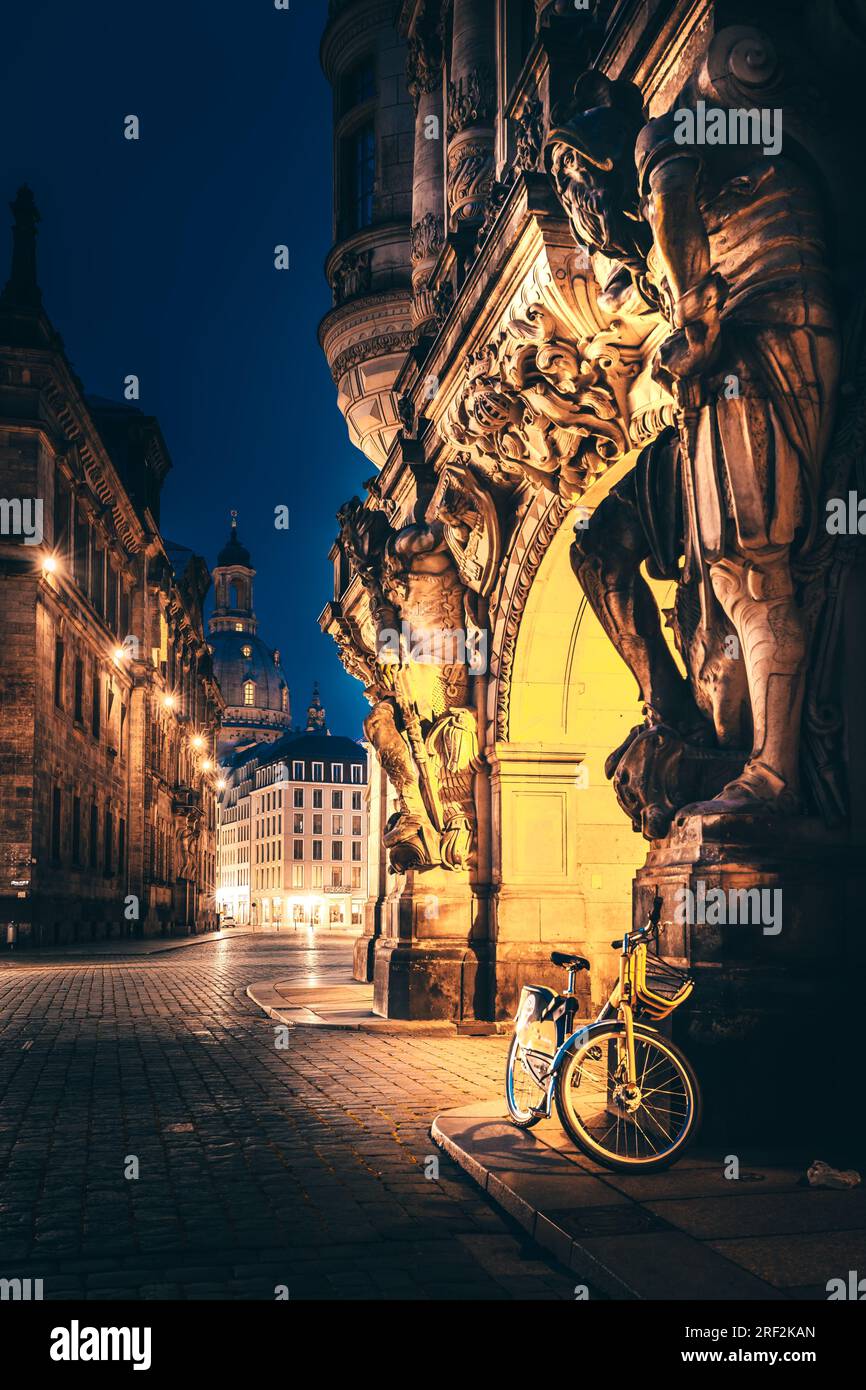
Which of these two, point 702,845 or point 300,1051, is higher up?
point 702,845

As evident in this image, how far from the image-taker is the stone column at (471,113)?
14469 millimetres

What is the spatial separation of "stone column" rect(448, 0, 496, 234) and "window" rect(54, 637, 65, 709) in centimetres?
2506

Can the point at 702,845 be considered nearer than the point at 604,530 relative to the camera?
Yes

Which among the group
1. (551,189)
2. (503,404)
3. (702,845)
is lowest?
(702,845)

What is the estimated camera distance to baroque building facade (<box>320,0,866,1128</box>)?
6668 millimetres

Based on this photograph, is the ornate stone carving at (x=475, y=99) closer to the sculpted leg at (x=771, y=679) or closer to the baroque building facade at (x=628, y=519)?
the baroque building facade at (x=628, y=519)

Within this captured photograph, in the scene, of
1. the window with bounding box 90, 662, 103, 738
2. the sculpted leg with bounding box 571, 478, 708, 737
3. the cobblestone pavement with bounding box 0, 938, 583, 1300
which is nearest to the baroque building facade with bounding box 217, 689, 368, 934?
the window with bounding box 90, 662, 103, 738

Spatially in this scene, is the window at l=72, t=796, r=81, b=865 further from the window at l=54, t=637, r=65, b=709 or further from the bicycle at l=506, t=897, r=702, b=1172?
the bicycle at l=506, t=897, r=702, b=1172

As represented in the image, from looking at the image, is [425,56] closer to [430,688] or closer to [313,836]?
[430,688]

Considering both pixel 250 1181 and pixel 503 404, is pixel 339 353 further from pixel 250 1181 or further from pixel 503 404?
pixel 250 1181

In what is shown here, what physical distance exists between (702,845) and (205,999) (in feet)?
43.0

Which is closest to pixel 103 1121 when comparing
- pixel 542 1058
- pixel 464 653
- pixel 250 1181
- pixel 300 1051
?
pixel 250 1181

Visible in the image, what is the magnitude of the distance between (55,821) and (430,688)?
2532 centimetres

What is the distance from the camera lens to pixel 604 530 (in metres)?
8.52
